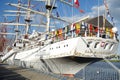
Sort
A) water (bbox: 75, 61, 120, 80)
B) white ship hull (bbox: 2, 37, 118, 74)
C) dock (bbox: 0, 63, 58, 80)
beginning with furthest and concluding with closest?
white ship hull (bbox: 2, 37, 118, 74), dock (bbox: 0, 63, 58, 80), water (bbox: 75, 61, 120, 80)

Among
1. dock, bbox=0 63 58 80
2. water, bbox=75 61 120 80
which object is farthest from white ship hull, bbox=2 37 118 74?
dock, bbox=0 63 58 80

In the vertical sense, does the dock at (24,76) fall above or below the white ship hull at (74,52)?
below

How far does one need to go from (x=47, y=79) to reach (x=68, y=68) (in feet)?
25.7

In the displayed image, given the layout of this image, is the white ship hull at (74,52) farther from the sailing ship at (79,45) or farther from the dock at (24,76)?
the dock at (24,76)

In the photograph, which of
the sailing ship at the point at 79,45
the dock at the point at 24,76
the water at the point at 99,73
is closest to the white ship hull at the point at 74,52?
the sailing ship at the point at 79,45

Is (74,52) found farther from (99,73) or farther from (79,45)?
(99,73)

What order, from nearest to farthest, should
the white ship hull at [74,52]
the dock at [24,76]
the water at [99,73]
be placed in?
the water at [99,73]
the dock at [24,76]
the white ship hull at [74,52]

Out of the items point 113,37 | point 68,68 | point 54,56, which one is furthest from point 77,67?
point 113,37

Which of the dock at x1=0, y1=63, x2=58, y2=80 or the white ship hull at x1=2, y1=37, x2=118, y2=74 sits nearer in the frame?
the dock at x1=0, y1=63, x2=58, y2=80

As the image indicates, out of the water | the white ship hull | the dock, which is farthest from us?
the white ship hull

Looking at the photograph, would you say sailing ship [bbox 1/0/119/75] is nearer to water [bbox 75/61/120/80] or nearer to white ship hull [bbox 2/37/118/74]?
white ship hull [bbox 2/37/118/74]

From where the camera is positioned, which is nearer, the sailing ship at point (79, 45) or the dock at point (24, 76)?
the dock at point (24, 76)

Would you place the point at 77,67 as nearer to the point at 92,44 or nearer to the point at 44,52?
the point at 92,44

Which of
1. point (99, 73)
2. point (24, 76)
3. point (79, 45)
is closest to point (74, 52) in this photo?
point (79, 45)
